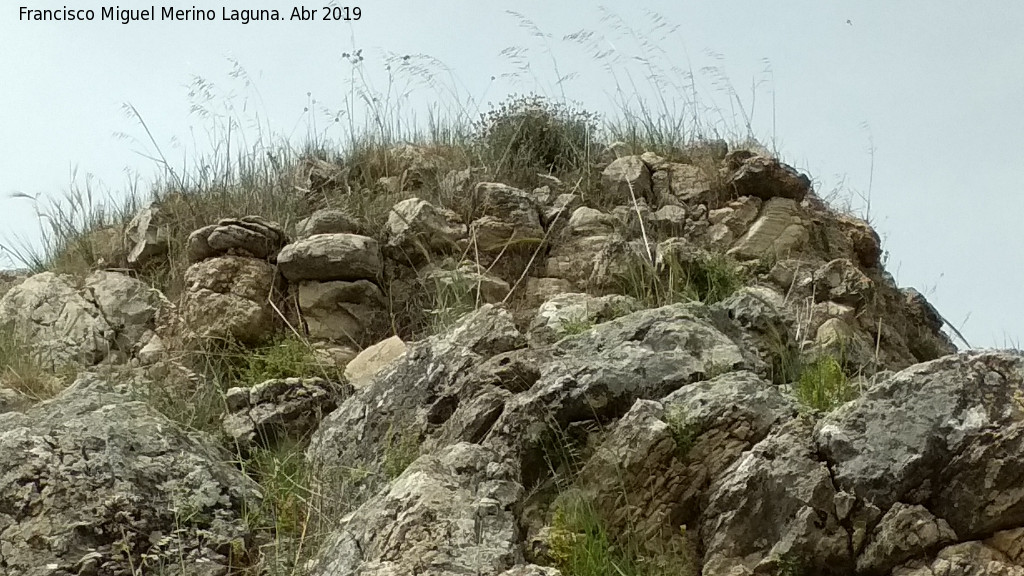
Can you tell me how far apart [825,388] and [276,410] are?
2148 millimetres

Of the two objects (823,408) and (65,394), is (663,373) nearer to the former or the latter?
(823,408)

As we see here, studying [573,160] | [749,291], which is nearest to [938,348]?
[749,291]

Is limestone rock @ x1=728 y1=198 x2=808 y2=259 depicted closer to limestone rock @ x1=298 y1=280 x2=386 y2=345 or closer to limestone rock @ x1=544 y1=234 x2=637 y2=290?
limestone rock @ x1=544 y1=234 x2=637 y2=290

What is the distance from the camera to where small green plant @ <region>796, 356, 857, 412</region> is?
9.63 feet

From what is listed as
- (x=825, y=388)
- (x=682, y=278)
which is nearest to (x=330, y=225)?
(x=682, y=278)

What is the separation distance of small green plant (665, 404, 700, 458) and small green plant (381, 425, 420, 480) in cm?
90

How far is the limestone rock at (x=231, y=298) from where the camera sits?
4.68 meters

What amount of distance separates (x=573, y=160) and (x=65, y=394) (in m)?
3.36

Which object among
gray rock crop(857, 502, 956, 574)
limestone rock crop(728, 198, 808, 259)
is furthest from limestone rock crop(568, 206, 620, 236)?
gray rock crop(857, 502, 956, 574)

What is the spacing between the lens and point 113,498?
3.02 meters

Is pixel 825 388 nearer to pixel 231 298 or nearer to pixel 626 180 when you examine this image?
pixel 626 180

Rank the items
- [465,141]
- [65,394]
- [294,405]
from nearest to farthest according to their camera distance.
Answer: [65,394], [294,405], [465,141]

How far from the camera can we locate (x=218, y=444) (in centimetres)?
362

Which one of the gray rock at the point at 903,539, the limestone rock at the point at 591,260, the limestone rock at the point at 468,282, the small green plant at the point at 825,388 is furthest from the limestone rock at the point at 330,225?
the gray rock at the point at 903,539
